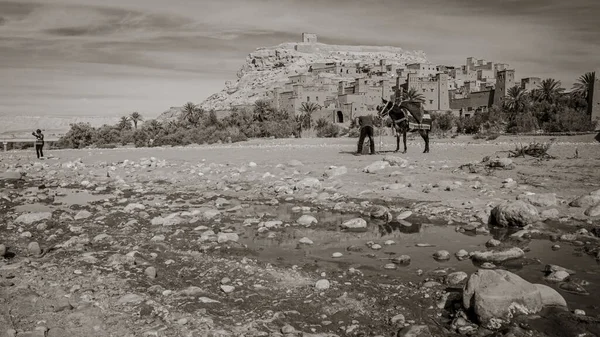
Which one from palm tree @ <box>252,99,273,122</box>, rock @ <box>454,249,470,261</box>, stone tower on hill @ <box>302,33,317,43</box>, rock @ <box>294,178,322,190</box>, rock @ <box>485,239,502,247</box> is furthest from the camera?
stone tower on hill @ <box>302,33,317,43</box>

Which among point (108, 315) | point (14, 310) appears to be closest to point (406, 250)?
point (108, 315)

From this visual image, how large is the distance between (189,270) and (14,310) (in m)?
1.57

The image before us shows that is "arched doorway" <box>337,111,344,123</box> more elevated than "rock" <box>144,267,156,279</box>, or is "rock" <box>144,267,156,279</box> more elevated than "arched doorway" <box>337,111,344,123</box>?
"arched doorway" <box>337,111,344,123</box>

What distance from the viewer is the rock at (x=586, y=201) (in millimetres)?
6747

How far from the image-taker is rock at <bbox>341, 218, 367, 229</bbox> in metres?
6.48

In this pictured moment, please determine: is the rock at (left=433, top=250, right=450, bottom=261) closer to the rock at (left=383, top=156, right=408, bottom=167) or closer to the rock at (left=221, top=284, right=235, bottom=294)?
the rock at (left=221, top=284, right=235, bottom=294)

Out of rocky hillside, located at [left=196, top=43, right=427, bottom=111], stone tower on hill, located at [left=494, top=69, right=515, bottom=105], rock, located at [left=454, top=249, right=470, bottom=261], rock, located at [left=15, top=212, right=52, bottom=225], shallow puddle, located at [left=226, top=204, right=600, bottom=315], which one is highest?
rocky hillside, located at [left=196, top=43, right=427, bottom=111]

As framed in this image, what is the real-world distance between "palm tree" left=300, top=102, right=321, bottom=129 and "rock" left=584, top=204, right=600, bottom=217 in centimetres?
5347

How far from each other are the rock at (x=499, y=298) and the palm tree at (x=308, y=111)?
185 feet

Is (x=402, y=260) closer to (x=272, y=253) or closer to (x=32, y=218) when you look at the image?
(x=272, y=253)

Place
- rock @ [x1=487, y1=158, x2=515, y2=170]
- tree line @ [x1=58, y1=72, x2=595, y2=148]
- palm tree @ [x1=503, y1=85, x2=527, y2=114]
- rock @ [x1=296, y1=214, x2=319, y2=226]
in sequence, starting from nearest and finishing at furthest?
rock @ [x1=296, y1=214, x2=319, y2=226] < rock @ [x1=487, y1=158, x2=515, y2=170] < tree line @ [x1=58, y1=72, x2=595, y2=148] < palm tree @ [x1=503, y1=85, x2=527, y2=114]

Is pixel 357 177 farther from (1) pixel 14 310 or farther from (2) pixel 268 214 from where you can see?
(1) pixel 14 310

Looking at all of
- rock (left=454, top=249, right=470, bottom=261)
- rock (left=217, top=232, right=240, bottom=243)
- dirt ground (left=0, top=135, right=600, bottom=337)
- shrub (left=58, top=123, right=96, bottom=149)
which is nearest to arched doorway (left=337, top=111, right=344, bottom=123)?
shrub (left=58, top=123, right=96, bottom=149)

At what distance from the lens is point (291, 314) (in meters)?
3.58
